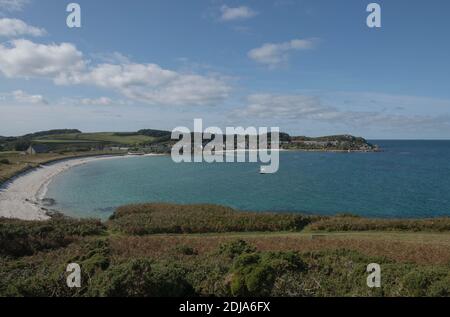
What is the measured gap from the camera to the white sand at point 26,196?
3988 centimetres

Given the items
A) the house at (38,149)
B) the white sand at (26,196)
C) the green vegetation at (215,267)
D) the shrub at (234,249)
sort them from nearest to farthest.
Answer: the green vegetation at (215,267)
the shrub at (234,249)
the white sand at (26,196)
the house at (38,149)

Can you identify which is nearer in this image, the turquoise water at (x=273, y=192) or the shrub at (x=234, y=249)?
the shrub at (x=234, y=249)

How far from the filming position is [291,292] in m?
11.0

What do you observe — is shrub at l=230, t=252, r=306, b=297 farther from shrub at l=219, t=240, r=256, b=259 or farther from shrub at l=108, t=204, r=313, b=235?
A: shrub at l=108, t=204, r=313, b=235

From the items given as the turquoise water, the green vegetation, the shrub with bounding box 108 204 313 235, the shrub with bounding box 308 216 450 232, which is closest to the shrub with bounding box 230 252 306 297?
the green vegetation

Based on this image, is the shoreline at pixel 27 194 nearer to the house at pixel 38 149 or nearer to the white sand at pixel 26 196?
the white sand at pixel 26 196

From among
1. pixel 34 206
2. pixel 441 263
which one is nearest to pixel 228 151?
pixel 34 206

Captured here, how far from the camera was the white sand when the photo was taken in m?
39.9

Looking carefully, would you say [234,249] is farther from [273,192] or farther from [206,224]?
[273,192]

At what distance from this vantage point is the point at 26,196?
52.4 meters

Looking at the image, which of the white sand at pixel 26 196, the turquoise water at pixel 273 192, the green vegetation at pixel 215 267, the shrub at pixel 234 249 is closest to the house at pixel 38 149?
the white sand at pixel 26 196

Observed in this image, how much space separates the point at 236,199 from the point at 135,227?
28.3 metres

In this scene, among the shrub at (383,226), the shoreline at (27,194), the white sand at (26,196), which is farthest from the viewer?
the shoreline at (27,194)

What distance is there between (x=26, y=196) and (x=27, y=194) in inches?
76.1
